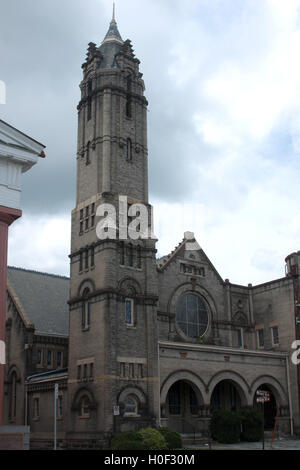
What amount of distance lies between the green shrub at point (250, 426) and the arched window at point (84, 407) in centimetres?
1172

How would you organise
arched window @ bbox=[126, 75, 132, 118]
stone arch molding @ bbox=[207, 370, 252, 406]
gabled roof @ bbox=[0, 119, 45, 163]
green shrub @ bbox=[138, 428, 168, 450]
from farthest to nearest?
arched window @ bbox=[126, 75, 132, 118] → stone arch molding @ bbox=[207, 370, 252, 406] → green shrub @ bbox=[138, 428, 168, 450] → gabled roof @ bbox=[0, 119, 45, 163]

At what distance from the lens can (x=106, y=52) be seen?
53.8 meters

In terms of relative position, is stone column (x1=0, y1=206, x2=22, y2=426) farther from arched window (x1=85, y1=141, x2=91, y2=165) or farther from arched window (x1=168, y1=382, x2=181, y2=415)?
arched window (x1=168, y1=382, x2=181, y2=415)

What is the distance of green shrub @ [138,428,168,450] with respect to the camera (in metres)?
34.7

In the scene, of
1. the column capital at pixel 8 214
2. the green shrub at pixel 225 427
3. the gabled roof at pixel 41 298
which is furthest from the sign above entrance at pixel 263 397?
the gabled roof at pixel 41 298

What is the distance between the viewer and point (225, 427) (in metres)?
45.0

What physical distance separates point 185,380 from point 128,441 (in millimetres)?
12421

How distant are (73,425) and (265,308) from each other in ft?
74.3

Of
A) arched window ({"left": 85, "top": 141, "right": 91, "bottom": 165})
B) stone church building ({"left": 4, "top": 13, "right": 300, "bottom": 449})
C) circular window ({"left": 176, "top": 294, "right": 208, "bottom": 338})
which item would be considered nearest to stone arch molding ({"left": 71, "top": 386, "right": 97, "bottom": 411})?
stone church building ({"left": 4, "top": 13, "right": 300, "bottom": 449})

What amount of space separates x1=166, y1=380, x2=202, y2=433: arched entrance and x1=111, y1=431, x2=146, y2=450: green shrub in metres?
9.68

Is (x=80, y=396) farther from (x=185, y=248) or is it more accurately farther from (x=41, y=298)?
(x=41, y=298)

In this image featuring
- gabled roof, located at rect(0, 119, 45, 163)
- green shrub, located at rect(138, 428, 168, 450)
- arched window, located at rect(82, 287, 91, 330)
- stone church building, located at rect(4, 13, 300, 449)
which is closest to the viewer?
gabled roof, located at rect(0, 119, 45, 163)

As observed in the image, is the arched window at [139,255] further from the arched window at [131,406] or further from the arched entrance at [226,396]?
the arched entrance at [226,396]
